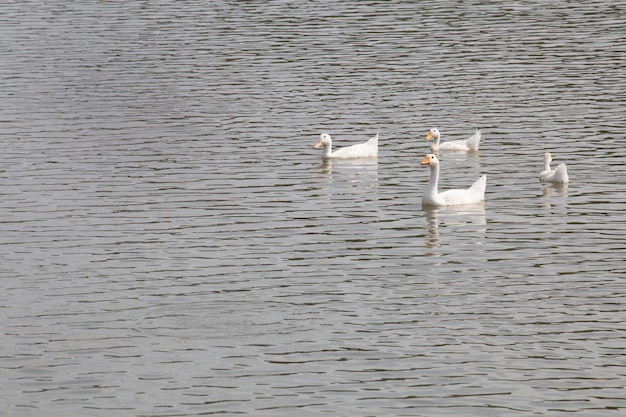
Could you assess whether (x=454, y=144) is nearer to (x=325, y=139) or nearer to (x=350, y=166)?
(x=350, y=166)

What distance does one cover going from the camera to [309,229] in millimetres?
27938

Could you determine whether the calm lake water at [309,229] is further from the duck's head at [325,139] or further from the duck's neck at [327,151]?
the duck's head at [325,139]

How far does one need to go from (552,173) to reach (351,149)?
6.04 meters

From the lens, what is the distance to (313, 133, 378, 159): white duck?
34.9 metres

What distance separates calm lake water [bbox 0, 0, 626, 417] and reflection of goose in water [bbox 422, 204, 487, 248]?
0.08m

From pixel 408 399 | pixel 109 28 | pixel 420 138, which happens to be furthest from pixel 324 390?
pixel 109 28

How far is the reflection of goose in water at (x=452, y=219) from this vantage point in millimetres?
27644

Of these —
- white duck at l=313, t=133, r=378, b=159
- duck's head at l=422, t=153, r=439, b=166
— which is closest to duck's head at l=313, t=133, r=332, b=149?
white duck at l=313, t=133, r=378, b=159

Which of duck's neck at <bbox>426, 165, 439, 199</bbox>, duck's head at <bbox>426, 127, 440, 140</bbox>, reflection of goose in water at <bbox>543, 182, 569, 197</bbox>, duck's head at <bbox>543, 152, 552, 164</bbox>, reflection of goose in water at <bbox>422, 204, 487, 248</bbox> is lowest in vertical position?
reflection of goose in water at <bbox>422, 204, 487, 248</bbox>

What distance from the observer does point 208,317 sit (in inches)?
870

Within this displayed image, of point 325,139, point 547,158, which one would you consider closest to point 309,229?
point 547,158

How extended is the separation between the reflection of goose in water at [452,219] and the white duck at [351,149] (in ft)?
16.7

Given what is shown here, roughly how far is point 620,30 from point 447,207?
2580 centimetres

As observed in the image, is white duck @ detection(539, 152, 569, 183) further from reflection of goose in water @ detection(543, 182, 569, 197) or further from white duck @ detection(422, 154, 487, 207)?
white duck @ detection(422, 154, 487, 207)
